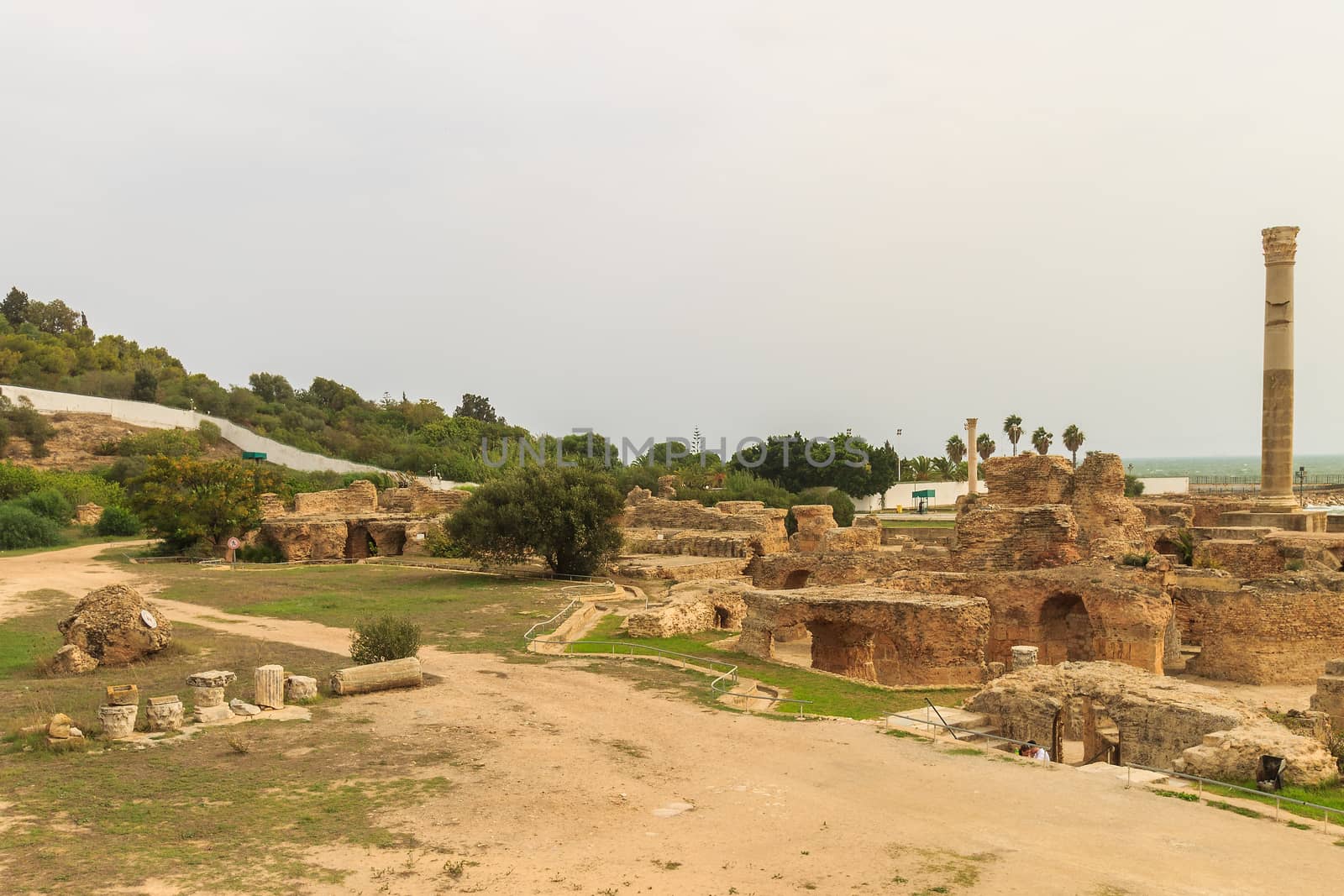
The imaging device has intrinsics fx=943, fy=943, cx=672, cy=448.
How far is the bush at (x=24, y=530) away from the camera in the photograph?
36.5 m

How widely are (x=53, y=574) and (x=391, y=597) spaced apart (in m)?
11.2

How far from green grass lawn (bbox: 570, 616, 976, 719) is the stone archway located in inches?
176

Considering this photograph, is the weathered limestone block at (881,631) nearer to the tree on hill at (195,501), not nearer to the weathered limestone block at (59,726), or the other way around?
the weathered limestone block at (59,726)

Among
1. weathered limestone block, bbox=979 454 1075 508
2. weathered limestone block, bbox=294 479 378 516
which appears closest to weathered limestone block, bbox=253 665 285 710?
weathered limestone block, bbox=979 454 1075 508

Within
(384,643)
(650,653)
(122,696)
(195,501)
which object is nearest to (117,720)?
(122,696)

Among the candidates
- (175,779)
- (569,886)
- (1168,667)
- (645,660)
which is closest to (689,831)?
(569,886)

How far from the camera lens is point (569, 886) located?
7.68 metres

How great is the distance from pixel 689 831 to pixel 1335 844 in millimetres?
5820

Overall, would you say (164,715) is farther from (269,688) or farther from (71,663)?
(71,663)

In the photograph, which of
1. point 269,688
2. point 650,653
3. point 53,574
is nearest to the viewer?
point 269,688

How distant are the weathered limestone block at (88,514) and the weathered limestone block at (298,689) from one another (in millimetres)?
36211

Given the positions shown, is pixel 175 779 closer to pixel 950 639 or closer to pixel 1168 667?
pixel 950 639

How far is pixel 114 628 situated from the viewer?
16.0 metres

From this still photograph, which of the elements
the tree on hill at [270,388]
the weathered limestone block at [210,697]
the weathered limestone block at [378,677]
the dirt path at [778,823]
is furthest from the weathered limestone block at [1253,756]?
the tree on hill at [270,388]
